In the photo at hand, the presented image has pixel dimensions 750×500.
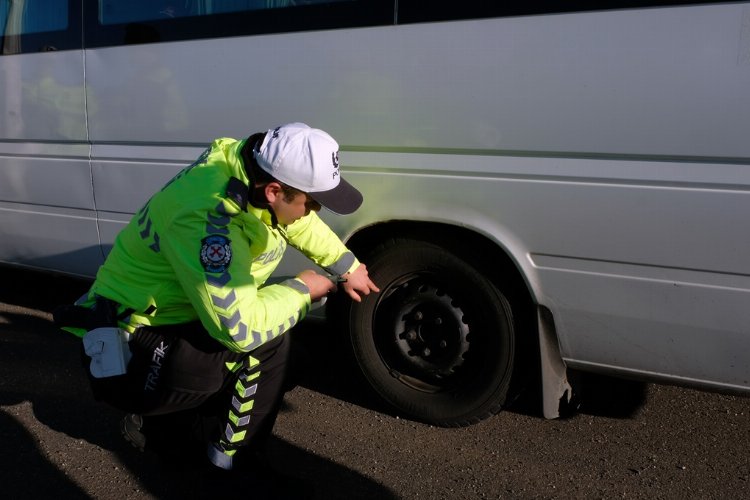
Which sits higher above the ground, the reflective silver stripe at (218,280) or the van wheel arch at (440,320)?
the reflective silver stripe at (218,280)

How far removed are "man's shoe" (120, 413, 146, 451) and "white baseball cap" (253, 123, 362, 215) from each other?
1.34m

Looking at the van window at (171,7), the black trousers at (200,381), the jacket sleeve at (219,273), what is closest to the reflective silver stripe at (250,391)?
the black trousers at (200,381)

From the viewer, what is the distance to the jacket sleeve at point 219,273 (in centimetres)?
224

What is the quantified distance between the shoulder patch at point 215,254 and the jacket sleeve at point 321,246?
1.97 feet

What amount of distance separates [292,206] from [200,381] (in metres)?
0.73

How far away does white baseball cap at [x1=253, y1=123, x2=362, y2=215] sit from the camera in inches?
86.4

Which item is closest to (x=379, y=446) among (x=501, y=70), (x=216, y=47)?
(x=501, y=70)

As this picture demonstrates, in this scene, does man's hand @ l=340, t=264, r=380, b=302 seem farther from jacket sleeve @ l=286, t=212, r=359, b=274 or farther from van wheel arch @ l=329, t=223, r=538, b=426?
van wheel arch @ l=329, t=223, r=538, b=426

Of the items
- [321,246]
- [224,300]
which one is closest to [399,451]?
[321,246]

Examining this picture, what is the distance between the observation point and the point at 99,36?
12.8 ft

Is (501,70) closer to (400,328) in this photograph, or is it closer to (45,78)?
(400,328)

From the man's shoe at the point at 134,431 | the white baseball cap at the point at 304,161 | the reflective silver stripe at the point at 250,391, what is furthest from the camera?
the man's shoe at the point at 134,431

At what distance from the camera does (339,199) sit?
229 centimetres

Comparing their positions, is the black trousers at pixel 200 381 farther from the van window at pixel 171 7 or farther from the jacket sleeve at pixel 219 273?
the van window at pixel 171 7
